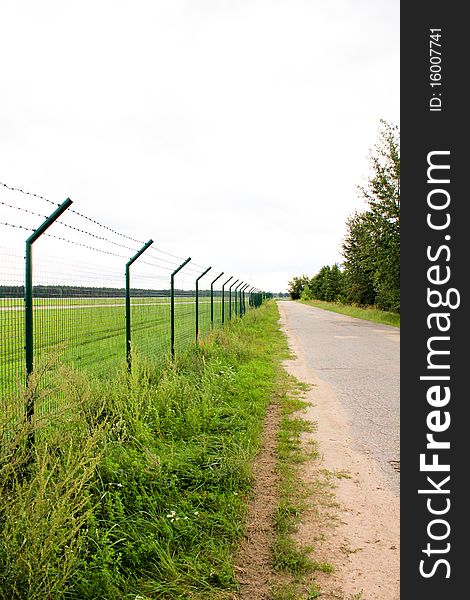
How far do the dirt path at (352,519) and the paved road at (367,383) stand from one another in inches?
3.1

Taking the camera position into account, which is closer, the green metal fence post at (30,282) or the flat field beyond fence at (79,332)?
the green metal fence post at (30,282)

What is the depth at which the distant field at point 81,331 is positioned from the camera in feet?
14.6

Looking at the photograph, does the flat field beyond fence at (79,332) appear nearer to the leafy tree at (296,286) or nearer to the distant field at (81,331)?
the distant field at (81,331)

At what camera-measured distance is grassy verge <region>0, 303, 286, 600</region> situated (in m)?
2.70

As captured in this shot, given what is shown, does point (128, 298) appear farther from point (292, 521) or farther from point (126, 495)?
point (292, 521)

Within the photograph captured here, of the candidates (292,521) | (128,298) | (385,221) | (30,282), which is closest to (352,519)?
(292,521)

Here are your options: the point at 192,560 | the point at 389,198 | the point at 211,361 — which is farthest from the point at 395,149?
the point at 192,560

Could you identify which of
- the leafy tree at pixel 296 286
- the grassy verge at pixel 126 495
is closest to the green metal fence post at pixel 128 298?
the grassy verge at pixel 126 495

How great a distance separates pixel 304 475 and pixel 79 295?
312 cm

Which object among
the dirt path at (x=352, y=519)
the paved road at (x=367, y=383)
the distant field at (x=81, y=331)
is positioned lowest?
the dirt path at (x=352, y=519)

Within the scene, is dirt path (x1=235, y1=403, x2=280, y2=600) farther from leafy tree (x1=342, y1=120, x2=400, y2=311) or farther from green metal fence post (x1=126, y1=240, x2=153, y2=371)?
leafy tree (x1=342, y1=120, x2=400, y2=311)

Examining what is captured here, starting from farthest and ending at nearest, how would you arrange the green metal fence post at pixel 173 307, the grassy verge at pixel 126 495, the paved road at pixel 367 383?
the green metal fence post at pixel 173 307 → the paved road at pixel 367 383 → the grassy verge at pixel 126 495

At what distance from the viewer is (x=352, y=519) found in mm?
3896

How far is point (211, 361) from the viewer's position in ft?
30.3
